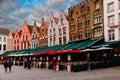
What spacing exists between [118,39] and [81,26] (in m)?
11.2

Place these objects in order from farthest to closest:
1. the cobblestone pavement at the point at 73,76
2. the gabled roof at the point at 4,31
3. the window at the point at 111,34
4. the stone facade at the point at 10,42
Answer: the gabled roof at the point at 4,31 < the stone facade at the point at 10,42 < the window at the point at 111,34 < the cobblestone pavement at the point at 73,76

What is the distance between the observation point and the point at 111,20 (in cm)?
4169

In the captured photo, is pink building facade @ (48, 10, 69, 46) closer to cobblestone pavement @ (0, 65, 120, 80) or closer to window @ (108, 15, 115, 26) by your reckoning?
window @ (108, 15, 115, 26)

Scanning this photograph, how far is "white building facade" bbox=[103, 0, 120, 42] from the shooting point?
3989 centimetres

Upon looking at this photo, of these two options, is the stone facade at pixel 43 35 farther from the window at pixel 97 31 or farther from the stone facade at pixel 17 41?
the window at pixel 97 31

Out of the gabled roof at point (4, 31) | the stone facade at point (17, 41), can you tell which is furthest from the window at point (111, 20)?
the gabled roof at point (4, 31)

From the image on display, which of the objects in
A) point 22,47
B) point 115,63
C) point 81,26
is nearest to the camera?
point 115,63

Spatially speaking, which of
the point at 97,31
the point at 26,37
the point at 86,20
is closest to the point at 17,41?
the point at 26,37

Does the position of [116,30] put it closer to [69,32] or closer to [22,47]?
[69,32]

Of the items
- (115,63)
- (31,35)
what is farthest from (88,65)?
(31,35)

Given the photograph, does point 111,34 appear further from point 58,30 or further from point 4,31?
point 4,31

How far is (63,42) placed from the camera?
54219 mm

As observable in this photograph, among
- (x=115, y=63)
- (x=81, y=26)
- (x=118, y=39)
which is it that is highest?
(x=81, y=26)

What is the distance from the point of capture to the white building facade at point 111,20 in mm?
39894
